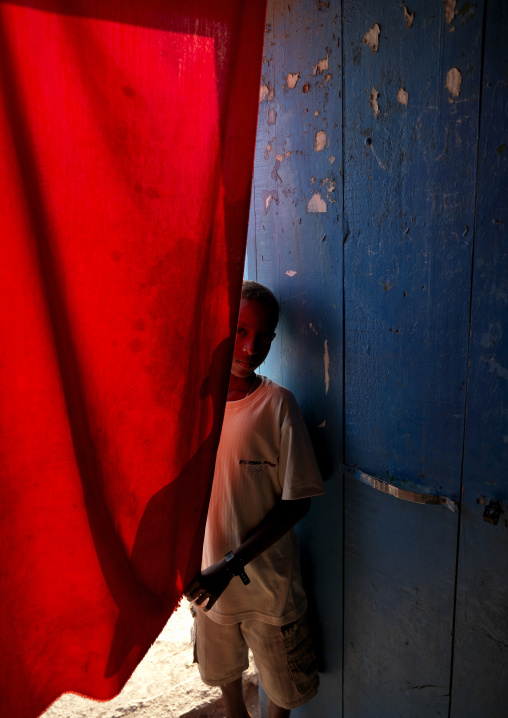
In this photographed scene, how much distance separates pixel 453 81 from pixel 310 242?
0.49m

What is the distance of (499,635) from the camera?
1.10m

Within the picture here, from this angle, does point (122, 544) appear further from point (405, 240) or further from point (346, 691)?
point (346, 691)

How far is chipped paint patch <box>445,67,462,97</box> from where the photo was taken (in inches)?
38.1

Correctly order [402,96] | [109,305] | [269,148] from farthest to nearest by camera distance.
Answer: [269,148] < [402,96] < [109,305]

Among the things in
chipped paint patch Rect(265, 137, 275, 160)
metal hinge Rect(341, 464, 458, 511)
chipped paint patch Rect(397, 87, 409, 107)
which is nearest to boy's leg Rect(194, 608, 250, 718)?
metal hinge Rect(341, 464, 458, 511)

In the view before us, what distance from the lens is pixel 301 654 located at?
148 cm

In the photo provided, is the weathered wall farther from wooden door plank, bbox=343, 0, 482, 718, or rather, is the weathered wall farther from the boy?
the boy

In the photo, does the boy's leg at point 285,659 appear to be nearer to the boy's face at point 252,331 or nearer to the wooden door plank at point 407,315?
the wooden door plank at point 407,315

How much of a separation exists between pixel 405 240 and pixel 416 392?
0.34m

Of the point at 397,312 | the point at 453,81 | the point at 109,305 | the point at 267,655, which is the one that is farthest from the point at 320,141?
the point at 267,655

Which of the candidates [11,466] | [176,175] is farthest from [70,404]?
[176,175]

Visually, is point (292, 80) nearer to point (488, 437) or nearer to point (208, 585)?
point (488, 437)

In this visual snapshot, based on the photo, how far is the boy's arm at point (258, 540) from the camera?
1.15 meters

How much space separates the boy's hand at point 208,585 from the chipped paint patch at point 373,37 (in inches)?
46.8
